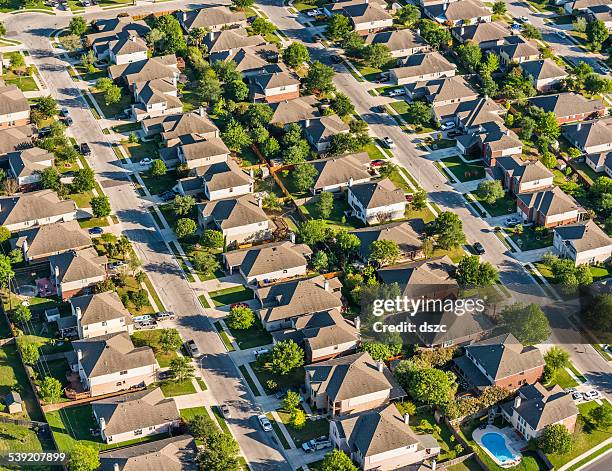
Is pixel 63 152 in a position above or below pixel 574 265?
below

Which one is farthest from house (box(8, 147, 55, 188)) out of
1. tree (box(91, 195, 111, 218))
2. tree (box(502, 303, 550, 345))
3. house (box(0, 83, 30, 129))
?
tree (box(502, 303, 550, 345))

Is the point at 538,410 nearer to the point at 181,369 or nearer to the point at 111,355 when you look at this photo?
the point at 181,369

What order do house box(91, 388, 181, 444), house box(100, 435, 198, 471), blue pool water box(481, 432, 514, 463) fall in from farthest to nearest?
blue pool water box(481, 432, 514, 463) → house box(91, 388, 181, 444) → house box(100, 435, 198, 471)

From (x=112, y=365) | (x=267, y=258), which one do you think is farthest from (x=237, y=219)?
(x=112, y=365)

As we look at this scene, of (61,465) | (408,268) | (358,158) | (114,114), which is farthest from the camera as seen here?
(114,114)

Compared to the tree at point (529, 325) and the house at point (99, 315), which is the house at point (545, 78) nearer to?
the tree at point (529, 325)

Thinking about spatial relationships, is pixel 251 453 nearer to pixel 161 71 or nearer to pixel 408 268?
pixel 408 268

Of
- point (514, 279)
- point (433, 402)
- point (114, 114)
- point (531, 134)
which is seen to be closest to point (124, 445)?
point (433, 402)

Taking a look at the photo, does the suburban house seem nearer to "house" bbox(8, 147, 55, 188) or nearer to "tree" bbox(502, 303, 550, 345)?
"house" bbox(8, 147, 55, 188)
